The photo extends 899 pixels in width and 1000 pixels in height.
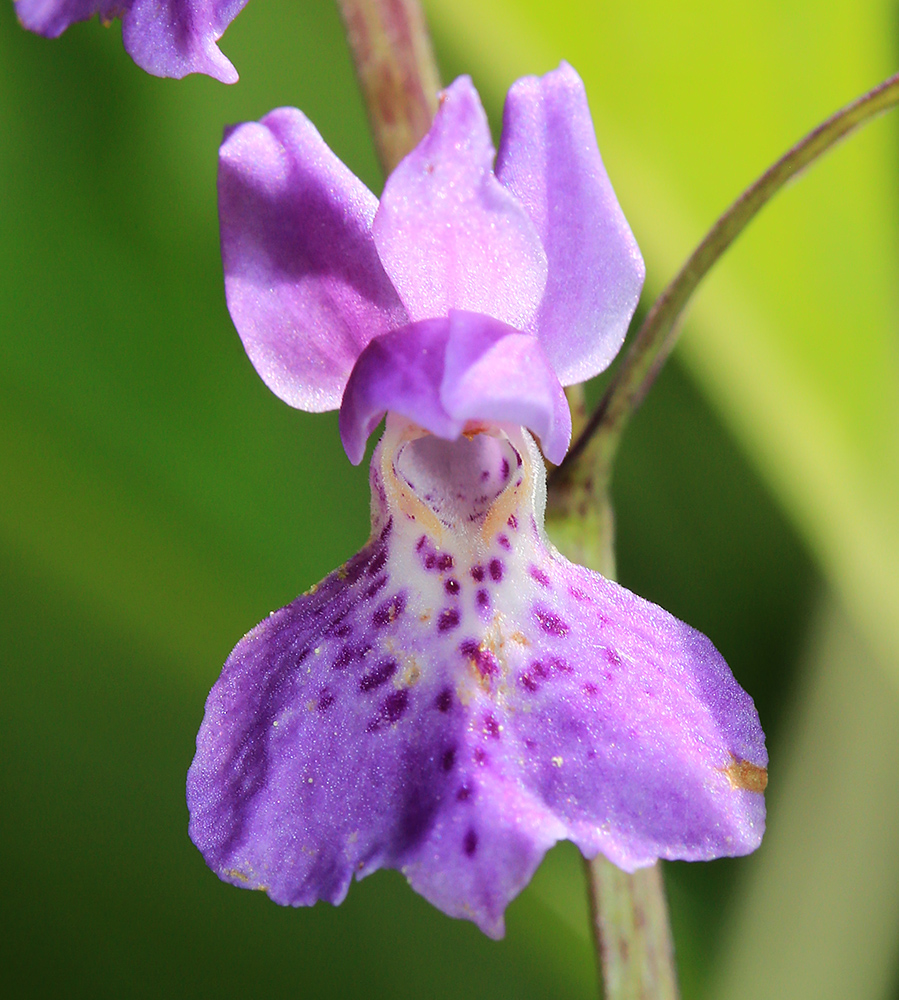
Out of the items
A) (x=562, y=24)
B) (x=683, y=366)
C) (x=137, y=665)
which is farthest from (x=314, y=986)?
(x=562, y=24)

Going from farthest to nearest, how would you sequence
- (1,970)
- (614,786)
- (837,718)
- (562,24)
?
(837,718)
(562,24)
(1,970)
(614,786)

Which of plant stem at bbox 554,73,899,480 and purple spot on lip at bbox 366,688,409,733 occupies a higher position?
plant stem at bbox 554,73,899,480

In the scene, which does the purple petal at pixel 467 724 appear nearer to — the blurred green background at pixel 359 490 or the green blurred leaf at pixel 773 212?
the blurred green background at pixel 359 490

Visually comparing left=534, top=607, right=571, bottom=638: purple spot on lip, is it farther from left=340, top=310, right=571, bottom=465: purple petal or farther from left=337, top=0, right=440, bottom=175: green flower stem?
left=337, top=0, right=440, bottom=175: green flower stem

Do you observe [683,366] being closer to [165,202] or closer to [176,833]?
[165,202]

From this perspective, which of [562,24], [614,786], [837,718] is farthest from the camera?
[837,718]

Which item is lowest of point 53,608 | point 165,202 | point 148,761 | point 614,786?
point 148,761

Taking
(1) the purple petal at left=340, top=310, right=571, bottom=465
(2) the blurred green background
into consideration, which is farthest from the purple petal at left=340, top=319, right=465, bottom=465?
(2) the blurred green background
